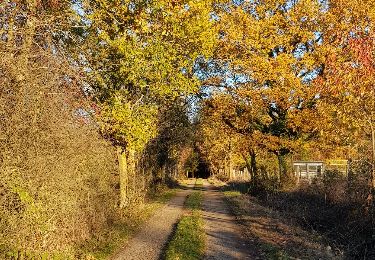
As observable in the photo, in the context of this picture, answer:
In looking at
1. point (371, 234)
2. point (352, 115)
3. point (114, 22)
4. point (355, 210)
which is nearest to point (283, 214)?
point (355, 210)

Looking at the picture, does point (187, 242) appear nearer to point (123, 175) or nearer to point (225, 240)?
point (225, 240)

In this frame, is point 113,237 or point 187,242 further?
point 113,237

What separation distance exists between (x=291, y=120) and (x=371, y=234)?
509 inches

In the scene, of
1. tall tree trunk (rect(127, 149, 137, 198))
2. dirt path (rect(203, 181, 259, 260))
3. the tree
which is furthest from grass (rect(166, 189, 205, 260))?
tall tree trunk (rect(127, 149, 137, 198))

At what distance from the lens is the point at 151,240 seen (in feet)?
47.0

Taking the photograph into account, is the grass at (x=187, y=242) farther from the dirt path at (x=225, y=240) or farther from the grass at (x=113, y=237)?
the grass at (x=113, y=237)

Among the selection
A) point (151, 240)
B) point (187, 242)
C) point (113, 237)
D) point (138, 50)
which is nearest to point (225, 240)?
point (187, 242)

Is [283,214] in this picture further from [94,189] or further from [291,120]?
[94,189]

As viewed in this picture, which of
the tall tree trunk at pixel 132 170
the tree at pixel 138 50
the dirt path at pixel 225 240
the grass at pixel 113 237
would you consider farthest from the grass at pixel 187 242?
the tall tree trunk at pixel 132 170

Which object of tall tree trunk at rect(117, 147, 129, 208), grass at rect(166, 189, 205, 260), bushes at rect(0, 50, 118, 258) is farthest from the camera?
tall tree trunk at rect(117, 147, 129, 208)

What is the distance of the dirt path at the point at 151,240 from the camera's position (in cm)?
1217

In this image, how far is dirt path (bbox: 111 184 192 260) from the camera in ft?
39.9

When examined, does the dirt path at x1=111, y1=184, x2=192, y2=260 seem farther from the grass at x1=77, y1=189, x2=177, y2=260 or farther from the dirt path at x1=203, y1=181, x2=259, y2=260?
the dirt path at x1=203, y1=181, x2=259, y2=260

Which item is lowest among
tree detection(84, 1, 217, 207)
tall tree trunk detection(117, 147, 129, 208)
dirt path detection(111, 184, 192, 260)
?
dirt path detection(111, 184, 192, 260)
